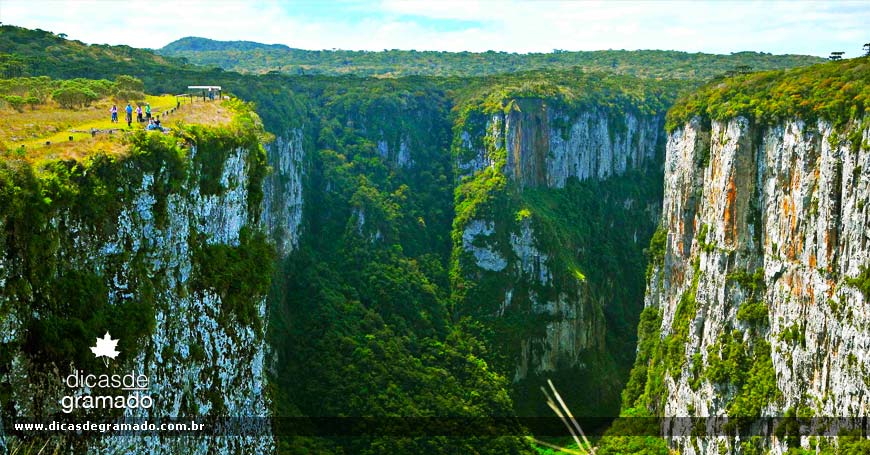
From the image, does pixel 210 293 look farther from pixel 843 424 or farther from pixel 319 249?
pixel 319 249

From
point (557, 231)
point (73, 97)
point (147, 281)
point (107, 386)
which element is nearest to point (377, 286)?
point (557, 231)

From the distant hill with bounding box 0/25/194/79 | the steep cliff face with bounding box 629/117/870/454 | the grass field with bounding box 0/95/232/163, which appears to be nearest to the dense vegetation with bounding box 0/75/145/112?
the grass field with bounding box 0/95/232/163

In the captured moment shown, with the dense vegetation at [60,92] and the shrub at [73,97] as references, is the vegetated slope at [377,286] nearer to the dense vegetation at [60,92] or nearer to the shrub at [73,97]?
the dense vegetation at [60,92]

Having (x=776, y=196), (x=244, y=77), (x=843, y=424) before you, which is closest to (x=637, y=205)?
(x=244, y=77)

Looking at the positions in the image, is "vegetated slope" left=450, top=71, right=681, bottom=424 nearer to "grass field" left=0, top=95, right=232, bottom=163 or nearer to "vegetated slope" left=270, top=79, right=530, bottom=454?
"vegetated slope" left=270, top=79, right=530, bottom=454

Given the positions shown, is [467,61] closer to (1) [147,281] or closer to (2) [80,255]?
(1) [147,281]

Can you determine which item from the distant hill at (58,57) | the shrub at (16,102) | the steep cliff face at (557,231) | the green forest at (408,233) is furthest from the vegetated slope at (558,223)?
the shrub at (16,102)
